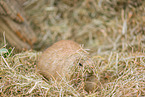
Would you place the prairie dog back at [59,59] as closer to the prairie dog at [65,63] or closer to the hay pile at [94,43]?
the prairie dog at [65,63]

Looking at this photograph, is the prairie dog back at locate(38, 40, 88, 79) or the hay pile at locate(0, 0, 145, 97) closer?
the hay pile at locate(0, 0, 145, 97)

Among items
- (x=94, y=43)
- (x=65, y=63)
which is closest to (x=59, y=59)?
(x=65, y=63)

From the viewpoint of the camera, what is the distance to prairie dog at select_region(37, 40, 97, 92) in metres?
1.44

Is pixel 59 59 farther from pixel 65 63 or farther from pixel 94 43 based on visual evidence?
pixel 94 43

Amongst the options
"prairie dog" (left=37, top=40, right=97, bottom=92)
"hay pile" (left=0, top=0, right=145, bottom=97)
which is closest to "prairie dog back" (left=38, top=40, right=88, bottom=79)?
"prairie dog" (left=37, top=40, right=97, bottom=92)

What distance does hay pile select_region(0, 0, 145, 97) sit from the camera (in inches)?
53.6

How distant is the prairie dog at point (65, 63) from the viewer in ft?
4.72

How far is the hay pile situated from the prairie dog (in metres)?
0.10

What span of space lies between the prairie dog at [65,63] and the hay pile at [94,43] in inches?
3.9

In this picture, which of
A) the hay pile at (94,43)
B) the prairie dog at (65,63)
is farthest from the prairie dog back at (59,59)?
the hay pile at (94,43)

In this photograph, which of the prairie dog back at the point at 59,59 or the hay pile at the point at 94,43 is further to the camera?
the prairie dog back at the point at 59,59

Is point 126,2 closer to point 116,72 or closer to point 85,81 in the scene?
point 116,72

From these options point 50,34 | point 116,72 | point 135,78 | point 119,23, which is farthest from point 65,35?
point 135,78

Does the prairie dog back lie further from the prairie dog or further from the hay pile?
the hay pile
